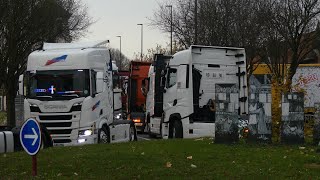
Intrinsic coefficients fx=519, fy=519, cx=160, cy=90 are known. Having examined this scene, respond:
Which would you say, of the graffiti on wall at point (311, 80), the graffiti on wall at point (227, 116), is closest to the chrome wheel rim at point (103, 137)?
the graffiti on wall at point (227, 116)

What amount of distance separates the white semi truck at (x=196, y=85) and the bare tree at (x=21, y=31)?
870cm

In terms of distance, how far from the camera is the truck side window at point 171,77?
63.1 ft

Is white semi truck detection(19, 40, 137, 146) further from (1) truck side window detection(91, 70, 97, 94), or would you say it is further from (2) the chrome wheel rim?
(2) the chrome wheel rim

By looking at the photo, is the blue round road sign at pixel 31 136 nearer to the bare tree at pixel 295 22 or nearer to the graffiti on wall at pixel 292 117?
the graffiti on wall at pixel 292 117

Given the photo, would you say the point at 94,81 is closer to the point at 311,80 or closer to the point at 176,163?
the point at 176,163

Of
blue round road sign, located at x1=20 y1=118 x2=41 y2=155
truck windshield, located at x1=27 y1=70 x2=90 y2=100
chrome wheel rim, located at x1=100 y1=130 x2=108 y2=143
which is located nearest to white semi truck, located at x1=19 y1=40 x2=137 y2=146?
truck windshield, located at x1=27 y1=70 x2=90 y2=100

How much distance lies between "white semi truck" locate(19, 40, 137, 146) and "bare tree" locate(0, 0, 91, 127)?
8.54 m

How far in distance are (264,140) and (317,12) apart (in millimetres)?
16551

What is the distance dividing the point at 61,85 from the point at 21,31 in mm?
10986

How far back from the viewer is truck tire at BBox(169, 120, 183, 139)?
18703 millimetres

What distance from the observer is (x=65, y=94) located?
16.1m

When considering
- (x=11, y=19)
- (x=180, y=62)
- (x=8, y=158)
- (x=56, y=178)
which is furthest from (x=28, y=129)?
(x=11, y=19)

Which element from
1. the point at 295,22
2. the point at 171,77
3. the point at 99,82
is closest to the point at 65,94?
the point at 99,82

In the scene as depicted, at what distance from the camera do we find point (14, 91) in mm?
27672
